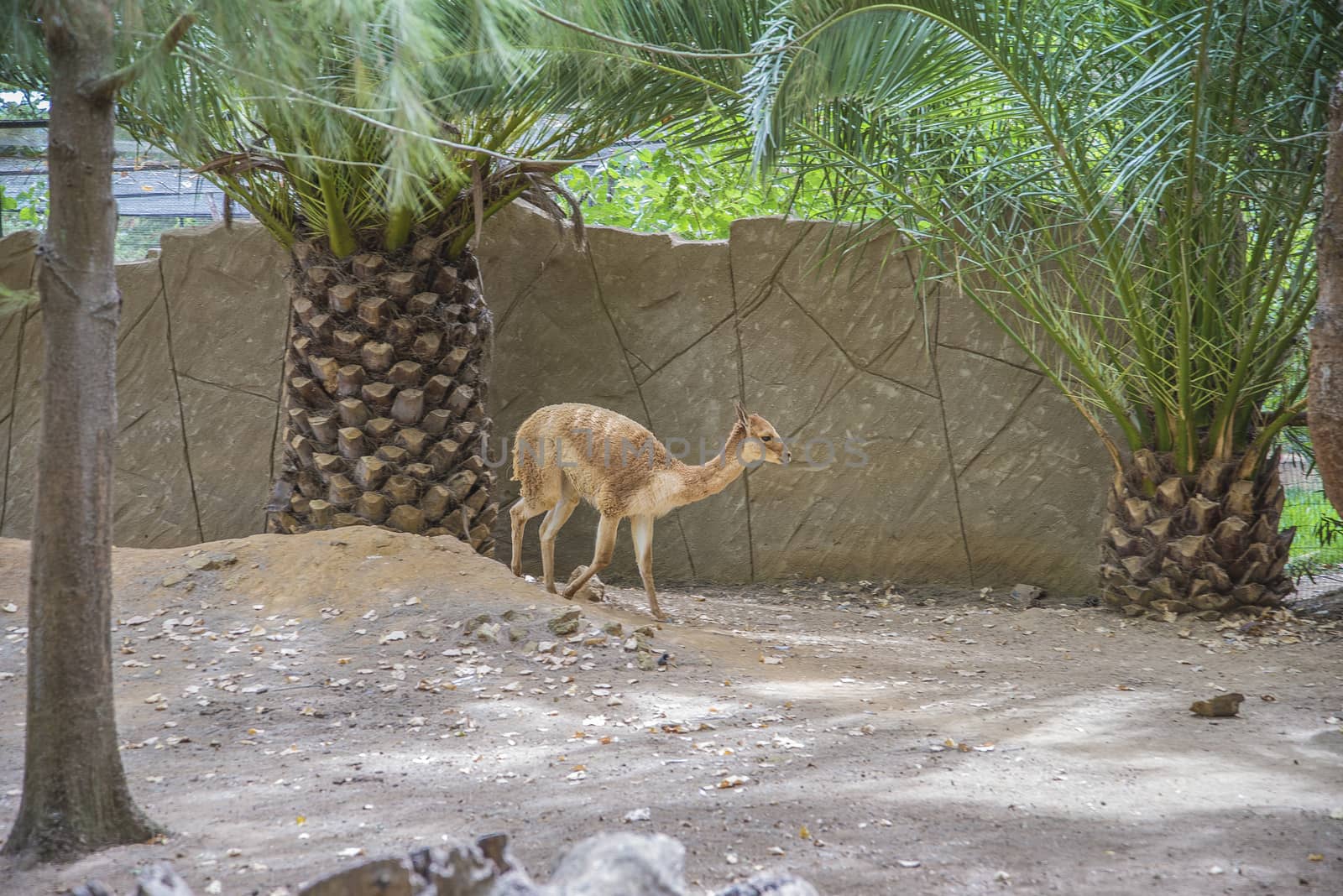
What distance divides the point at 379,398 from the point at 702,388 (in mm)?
2338

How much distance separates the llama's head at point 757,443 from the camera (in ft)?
18.8

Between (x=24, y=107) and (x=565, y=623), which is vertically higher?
(x=24, y=107)

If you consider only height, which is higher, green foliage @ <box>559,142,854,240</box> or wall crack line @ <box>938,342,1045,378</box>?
green foliage @ <box>559,142,854,240</box>

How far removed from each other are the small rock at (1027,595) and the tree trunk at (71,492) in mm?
5188

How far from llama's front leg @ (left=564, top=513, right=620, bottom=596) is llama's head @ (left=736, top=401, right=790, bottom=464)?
728mm

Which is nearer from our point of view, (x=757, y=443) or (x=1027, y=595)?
(x=757, y=443)

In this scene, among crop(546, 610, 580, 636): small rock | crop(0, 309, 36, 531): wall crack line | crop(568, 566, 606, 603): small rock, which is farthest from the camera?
crop(0, 309, 36, 531): wall crack line

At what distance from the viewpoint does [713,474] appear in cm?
582

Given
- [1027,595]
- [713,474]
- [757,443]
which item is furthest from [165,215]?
[1027,595]

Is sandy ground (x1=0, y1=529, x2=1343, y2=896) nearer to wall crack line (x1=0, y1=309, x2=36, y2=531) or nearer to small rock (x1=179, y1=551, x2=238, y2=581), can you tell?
small rock (x1=179, y1=551, x2=238, y2=581)

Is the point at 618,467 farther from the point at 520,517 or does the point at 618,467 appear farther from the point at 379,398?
the point at 379,398

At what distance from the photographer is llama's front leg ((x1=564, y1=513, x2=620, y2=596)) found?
5.62 m

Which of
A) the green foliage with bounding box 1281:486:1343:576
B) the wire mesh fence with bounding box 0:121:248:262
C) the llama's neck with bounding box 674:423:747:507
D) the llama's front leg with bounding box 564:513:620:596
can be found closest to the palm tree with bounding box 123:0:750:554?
the llama's front leg with bounding box 564:513:620:596

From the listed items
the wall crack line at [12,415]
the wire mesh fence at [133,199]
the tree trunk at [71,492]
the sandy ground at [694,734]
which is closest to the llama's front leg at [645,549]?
the sandy ground at [694,734]
